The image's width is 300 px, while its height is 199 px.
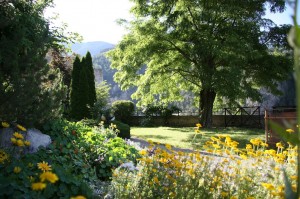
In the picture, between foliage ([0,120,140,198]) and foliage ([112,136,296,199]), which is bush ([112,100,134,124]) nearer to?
foliage ([0,120,140,198])

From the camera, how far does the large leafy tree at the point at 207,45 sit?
617 inches

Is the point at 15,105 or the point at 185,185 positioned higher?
the point at 15,105

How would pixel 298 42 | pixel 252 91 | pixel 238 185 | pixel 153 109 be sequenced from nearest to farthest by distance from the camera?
pixel 298 42 → pixel 238 185 → pixel 252 91 → pixel 153 109

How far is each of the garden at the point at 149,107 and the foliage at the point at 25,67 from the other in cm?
2

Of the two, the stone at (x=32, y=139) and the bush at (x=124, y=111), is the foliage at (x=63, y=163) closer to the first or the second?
the stone at (x=32, y=139)

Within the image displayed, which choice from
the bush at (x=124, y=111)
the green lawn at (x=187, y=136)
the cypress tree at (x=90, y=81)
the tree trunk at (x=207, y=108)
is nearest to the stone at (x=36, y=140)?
the green lawn at (x=187, y=136)

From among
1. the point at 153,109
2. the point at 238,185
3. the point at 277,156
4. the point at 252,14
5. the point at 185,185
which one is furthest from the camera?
the point at 153,109

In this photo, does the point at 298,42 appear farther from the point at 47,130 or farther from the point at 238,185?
the point at 47,130

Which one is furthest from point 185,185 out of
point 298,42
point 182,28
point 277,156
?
point 182,28

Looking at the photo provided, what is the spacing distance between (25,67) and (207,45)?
11.7m

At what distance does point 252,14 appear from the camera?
17.5m

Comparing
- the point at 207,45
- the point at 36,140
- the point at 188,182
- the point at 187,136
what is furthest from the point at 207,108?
the point at 188,182

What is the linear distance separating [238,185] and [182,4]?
48.6 feet

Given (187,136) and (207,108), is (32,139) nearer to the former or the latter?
(187,136)
